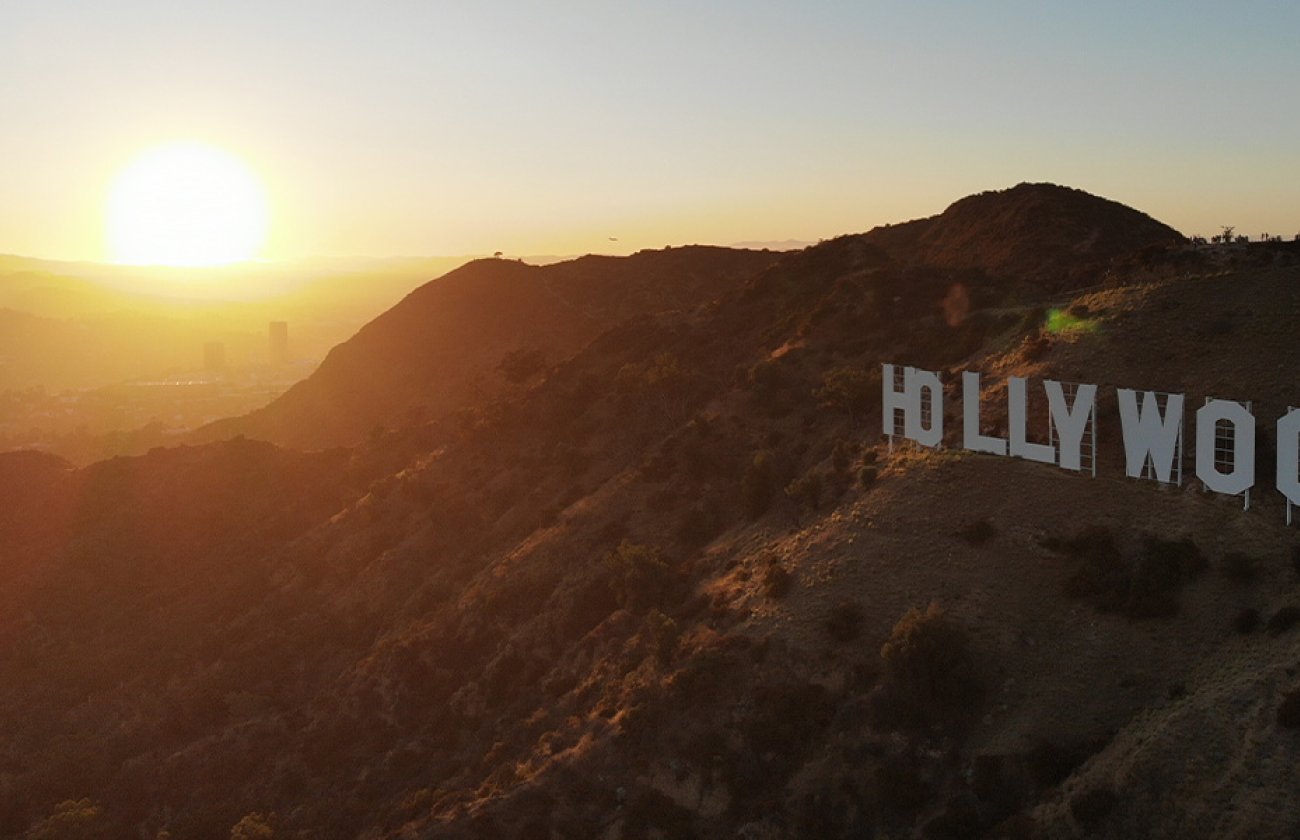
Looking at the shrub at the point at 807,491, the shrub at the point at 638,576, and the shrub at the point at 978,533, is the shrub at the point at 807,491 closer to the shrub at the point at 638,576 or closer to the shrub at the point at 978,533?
the shrub at the point at 638,576

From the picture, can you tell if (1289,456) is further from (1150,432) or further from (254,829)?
(254,829)

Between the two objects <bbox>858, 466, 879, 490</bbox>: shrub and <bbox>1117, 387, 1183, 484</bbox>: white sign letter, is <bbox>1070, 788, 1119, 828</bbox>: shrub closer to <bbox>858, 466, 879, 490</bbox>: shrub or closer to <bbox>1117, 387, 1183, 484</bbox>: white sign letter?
<bbox>1117, 387, 1183, 484</bbox>: white sign letter

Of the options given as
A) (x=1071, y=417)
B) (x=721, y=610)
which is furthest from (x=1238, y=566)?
(x=721, y=610)

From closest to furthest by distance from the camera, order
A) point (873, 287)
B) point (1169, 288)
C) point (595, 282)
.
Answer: point (1169, 288) < point (873, 287) < point (595, 282)

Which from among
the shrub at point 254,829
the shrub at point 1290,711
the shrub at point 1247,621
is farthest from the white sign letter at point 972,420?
the shrub at point 254,829

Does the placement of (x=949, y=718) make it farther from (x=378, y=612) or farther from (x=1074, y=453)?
(x=378, y=612)

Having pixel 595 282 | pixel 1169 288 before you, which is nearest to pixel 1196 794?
pixel 1169 288
